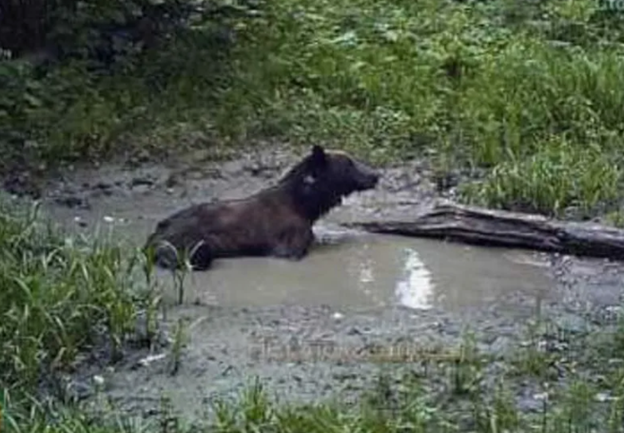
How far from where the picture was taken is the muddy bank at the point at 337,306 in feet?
25.0

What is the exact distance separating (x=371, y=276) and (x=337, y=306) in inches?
27.9

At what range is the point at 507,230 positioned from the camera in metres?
10.2

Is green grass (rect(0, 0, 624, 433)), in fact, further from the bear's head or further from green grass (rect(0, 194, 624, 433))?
the bear's head

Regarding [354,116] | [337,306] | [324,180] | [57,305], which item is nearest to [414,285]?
[337,306]

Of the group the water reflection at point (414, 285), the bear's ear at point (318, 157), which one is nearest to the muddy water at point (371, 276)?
the water reflection at point (414, 285)

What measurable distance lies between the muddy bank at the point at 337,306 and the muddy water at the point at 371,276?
0.04 ft

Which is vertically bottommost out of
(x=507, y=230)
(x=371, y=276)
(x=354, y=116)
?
(x=371, y=276)

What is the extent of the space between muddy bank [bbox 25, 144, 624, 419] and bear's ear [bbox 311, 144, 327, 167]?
44cm

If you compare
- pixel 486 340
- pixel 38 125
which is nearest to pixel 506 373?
pixel 486 340

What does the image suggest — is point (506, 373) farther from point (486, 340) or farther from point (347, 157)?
point (347, 157)

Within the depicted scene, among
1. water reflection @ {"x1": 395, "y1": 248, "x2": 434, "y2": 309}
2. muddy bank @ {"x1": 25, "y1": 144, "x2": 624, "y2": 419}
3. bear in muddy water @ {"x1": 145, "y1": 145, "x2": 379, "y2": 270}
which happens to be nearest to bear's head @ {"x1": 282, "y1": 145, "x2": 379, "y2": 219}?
bear in muddy water @ {"x1": 145, "y1": 145, "x2": 379, "y2": 270}

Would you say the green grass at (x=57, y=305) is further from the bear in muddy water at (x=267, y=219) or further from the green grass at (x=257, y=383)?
the bear in muddy water at (x=267, y=219)

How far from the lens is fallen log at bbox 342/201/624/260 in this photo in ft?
32.8

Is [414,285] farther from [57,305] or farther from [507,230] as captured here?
[57,305]
